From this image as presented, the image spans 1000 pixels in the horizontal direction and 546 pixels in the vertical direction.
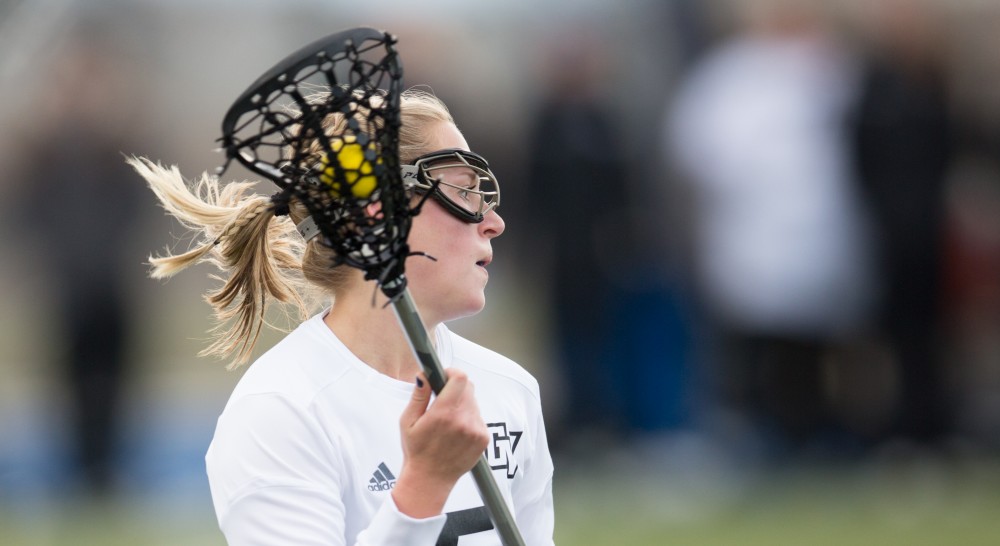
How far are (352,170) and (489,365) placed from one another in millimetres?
963

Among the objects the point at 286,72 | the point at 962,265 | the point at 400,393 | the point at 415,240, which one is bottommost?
the point at 962,265

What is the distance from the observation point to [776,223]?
27.1ft

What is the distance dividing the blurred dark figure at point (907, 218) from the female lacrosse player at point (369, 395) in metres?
5.44

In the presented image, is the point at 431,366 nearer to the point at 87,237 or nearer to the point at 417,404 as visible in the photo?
the point at 417,404

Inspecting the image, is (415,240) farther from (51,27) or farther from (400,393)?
(51,27)

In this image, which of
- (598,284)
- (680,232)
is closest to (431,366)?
(598,284)

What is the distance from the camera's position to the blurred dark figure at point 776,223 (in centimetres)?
824

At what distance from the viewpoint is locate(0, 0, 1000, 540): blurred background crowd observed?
827cm

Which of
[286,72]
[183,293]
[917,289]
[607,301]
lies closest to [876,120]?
[917,289]

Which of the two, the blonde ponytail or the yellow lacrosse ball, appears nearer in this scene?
the yellow lacrosse ball

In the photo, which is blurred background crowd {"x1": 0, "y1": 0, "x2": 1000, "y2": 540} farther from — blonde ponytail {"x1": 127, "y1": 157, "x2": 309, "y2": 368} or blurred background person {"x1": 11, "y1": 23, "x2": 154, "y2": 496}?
blonde ponytail {"x1": 127, "y1": 157, "x2": 309, "y2": 368}

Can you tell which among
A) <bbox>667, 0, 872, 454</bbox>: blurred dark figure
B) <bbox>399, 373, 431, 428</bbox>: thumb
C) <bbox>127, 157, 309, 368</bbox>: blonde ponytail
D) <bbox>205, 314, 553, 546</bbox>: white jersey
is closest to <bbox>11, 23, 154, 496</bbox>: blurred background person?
<bbox>667, 0, 872, 454</bbox>: blurred dark figure

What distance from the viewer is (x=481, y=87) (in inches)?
408

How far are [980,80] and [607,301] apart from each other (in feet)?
9.75
